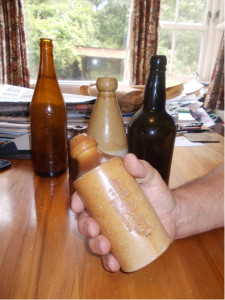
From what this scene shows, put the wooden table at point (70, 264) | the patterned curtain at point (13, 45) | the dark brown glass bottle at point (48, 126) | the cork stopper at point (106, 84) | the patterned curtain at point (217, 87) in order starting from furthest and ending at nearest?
the patterned curtain at point (13, 45) < the patterned curtain at point (217, 87) < the dark brown glass bottle at point (48, 126) < the cork stopper at point (106, 84) < the wooden table at point (70, 264)

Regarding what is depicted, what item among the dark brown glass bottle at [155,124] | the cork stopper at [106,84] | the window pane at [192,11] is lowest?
the dark brown glass bottle at [155,124]

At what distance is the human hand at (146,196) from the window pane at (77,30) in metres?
2.88

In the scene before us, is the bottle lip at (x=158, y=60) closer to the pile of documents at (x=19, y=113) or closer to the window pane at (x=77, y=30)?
the pile of documents at (x=19, y=113)

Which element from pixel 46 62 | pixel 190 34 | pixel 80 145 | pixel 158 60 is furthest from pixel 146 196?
pixel 190 34

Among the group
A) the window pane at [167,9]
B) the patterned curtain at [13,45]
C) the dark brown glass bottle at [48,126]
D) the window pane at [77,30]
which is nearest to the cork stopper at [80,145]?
the dark brown glass bottle at [48,126]

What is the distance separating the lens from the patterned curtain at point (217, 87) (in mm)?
2559

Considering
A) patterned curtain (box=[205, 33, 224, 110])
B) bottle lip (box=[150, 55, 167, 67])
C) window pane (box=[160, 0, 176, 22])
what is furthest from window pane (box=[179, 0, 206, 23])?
bottle lip (box=[150, 55, 167, 67])

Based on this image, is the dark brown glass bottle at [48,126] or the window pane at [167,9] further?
the window pane at [167,9]

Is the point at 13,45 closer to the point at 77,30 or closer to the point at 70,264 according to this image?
the point at 77,30

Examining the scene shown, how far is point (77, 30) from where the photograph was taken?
3006 millimetres

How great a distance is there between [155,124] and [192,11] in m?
3.19

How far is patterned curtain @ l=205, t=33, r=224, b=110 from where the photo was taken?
2.56 m

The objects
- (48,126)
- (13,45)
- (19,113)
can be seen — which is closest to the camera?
(48,126)

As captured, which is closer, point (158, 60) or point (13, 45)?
point (158, 60)
